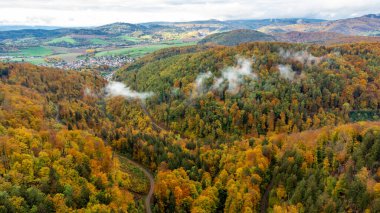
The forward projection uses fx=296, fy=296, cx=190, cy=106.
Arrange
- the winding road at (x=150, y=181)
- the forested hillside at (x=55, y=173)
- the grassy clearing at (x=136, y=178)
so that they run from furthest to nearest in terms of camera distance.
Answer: the grassy clearing at (x=136, y=178) < the winding road at (x=150, y=181) < the forested hillside at (x=55, y=173)

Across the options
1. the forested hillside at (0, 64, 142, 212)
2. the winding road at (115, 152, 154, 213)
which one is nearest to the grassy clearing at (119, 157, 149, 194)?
the winding road at (115, 152, 154, 213)

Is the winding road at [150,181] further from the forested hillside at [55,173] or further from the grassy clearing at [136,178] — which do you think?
the forested hillside at [55,173]

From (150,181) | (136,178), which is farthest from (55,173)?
(150,181)

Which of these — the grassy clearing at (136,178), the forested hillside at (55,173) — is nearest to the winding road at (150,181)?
the grassy clearing at (136,178)

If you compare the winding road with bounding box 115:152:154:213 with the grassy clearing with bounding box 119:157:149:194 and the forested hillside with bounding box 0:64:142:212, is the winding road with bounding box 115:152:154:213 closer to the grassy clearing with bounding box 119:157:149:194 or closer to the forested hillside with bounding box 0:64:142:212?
the grassy clearing with bounding box 119:157:149:194

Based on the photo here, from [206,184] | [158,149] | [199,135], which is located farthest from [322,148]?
[199,135]

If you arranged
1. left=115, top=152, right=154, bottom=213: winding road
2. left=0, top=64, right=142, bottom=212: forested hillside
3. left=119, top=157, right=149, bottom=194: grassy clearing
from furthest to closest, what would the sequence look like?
1. left=119, top=157, right=149, bottom=194: grassy clearing
2. left=115, top=152, right=154, bottom=213: winding road
3. left=0, top=64, right=142, bottom=212: forested hillside

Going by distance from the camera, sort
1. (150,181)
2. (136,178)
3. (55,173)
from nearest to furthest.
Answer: (55,173), (150,181), (136,178)

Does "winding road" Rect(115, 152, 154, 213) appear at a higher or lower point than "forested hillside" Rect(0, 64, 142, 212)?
lower

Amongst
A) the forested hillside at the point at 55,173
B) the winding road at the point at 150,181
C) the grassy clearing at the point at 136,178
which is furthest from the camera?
the grassy clearing at the point at 136,178

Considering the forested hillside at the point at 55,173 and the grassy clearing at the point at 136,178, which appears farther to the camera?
the grassy clearing at the point at 136,178

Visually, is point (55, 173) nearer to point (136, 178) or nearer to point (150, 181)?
point (136, 178)

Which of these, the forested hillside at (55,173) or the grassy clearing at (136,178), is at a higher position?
the forested hillside at (55,173)

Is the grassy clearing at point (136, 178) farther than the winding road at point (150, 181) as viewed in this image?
Yes
